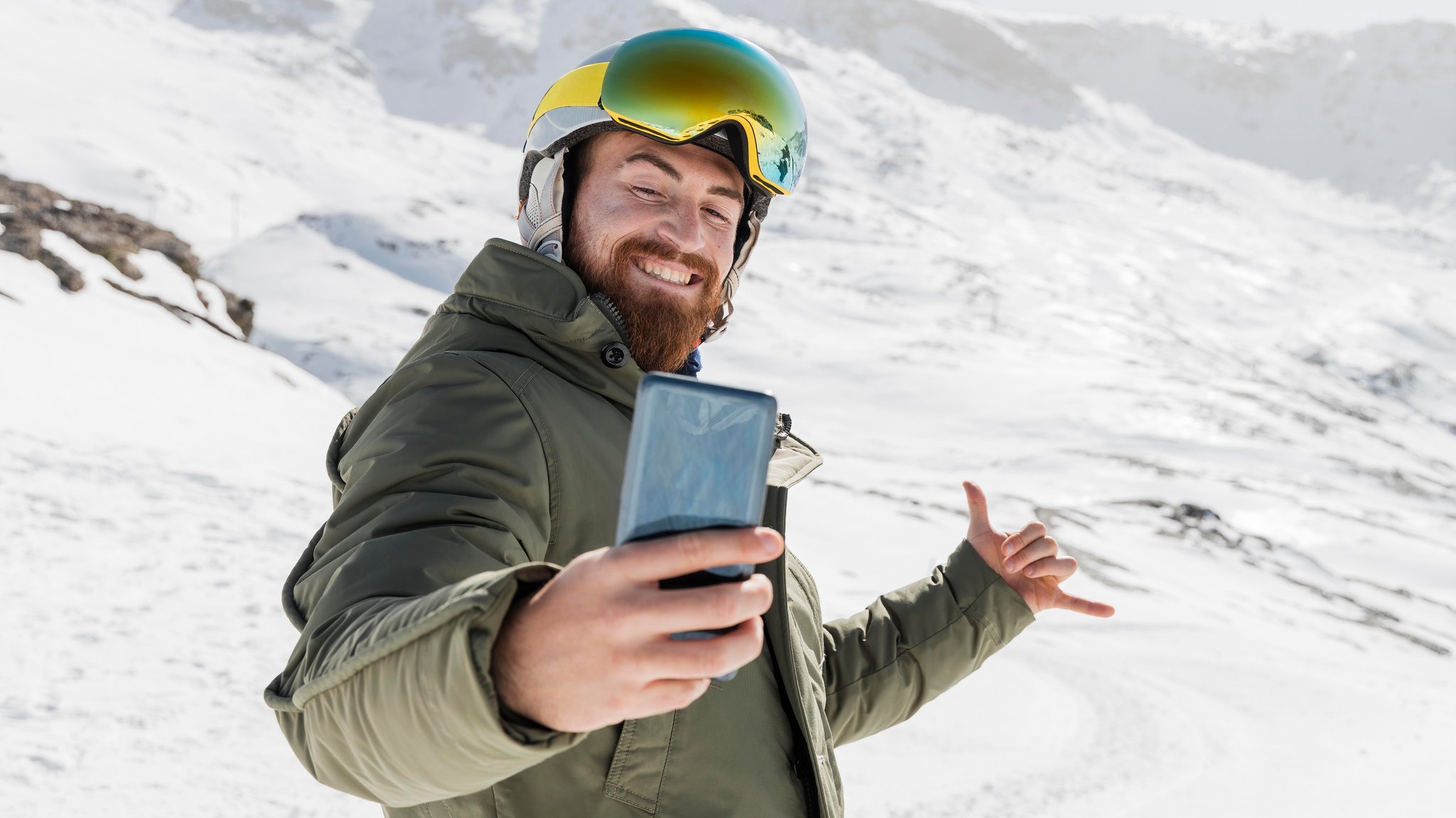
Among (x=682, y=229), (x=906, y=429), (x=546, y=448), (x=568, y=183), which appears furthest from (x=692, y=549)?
(x=906, y=429)

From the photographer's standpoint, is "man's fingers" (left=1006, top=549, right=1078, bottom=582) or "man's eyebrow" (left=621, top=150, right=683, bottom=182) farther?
"man's fingers" (left=1006, top=549, right=1078, bottom=582)

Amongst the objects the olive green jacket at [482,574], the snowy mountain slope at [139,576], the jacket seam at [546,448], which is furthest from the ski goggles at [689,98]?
the snowy mountain slope at [139,576]

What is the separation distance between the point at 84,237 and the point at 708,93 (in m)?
21.9

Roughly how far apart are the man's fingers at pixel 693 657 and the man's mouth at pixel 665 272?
58.0 inches

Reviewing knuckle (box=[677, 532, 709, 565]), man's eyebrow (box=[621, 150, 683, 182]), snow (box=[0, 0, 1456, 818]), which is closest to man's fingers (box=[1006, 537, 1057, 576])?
man's eyebrow (box=[621, 150, 683, 182])

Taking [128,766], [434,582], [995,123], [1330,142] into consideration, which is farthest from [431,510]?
[1330,142]

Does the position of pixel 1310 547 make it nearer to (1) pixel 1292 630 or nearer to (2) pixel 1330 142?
(1) pixel 1292 630

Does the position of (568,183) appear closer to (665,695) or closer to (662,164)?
(662,164)

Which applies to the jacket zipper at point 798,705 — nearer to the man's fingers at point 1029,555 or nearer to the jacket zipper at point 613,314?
the jacket zipper at point 613,314

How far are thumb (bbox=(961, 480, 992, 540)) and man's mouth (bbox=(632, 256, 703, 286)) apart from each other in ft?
3.48

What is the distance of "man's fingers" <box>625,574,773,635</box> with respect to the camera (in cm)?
95

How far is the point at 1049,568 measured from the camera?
2.92 m

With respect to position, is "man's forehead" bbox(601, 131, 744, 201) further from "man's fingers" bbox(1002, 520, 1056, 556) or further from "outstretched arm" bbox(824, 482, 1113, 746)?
"man's fingers" bbox(1002, 520, 1056, 556)

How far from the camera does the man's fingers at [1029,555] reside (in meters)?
2.92
